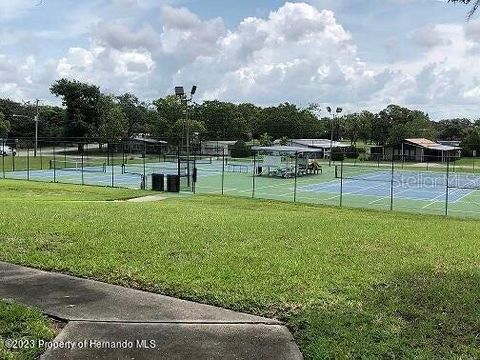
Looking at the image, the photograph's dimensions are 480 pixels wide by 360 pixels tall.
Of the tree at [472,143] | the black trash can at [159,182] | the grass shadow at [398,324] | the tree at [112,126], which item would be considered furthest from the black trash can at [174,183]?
the tree at [472,143]

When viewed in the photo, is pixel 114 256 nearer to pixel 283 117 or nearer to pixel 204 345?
pixel 204 345

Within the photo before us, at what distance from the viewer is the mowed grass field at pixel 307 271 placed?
458cm

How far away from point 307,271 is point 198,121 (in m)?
98.6

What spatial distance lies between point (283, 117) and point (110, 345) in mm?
107380

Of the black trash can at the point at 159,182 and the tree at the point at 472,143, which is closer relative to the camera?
the black trash can at the point at 159,182

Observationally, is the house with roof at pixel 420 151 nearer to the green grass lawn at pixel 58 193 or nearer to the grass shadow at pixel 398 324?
the green grass lawn at pixel 58 193

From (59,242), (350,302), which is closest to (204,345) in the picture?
(350,302)

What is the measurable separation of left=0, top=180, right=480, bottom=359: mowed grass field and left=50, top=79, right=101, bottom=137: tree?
84127mm

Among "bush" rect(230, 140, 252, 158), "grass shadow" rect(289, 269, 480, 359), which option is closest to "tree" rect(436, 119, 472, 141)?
"bush" rect(230, 140, 252, 158)

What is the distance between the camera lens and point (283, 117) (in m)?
110

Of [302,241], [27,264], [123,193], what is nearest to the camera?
[27,264]

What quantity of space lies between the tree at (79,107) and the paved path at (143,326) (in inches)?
3517

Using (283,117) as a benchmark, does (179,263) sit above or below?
below

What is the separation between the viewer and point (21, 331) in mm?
4508
